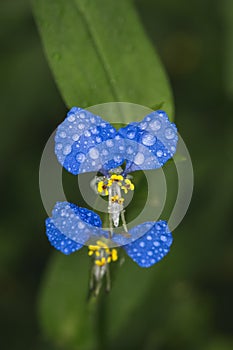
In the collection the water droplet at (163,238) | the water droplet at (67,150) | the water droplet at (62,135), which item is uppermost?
the water droplet at (62,135)

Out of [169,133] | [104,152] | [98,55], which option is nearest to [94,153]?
[104,152]

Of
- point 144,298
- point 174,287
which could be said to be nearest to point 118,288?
point 144,298

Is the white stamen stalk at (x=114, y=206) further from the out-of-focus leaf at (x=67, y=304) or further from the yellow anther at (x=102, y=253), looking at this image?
the out-of-focus leaf at (x=67, y=304)

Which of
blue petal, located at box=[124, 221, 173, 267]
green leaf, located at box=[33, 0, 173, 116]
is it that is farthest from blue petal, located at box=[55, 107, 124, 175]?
green leaf, located at box=[33, 0, 173, 116]

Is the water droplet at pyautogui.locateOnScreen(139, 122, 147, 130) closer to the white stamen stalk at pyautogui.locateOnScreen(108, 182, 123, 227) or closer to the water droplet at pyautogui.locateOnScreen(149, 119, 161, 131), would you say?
the water droplet at pyautogui.locateOnScreen(149, 119, 161, 131)

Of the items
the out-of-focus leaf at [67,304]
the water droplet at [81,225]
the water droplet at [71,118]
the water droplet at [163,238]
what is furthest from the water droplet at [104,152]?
the out-of-focus leaf at [67,304]

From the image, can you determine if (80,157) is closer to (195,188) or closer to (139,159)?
(139,159)

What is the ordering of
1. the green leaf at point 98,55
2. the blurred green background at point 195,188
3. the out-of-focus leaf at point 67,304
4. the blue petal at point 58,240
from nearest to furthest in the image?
the blue petal at point 58,240 < the green leaf at point 98,55 < the out-of-focus leaf at point 67,304 < the blurred green background at point 195,188
